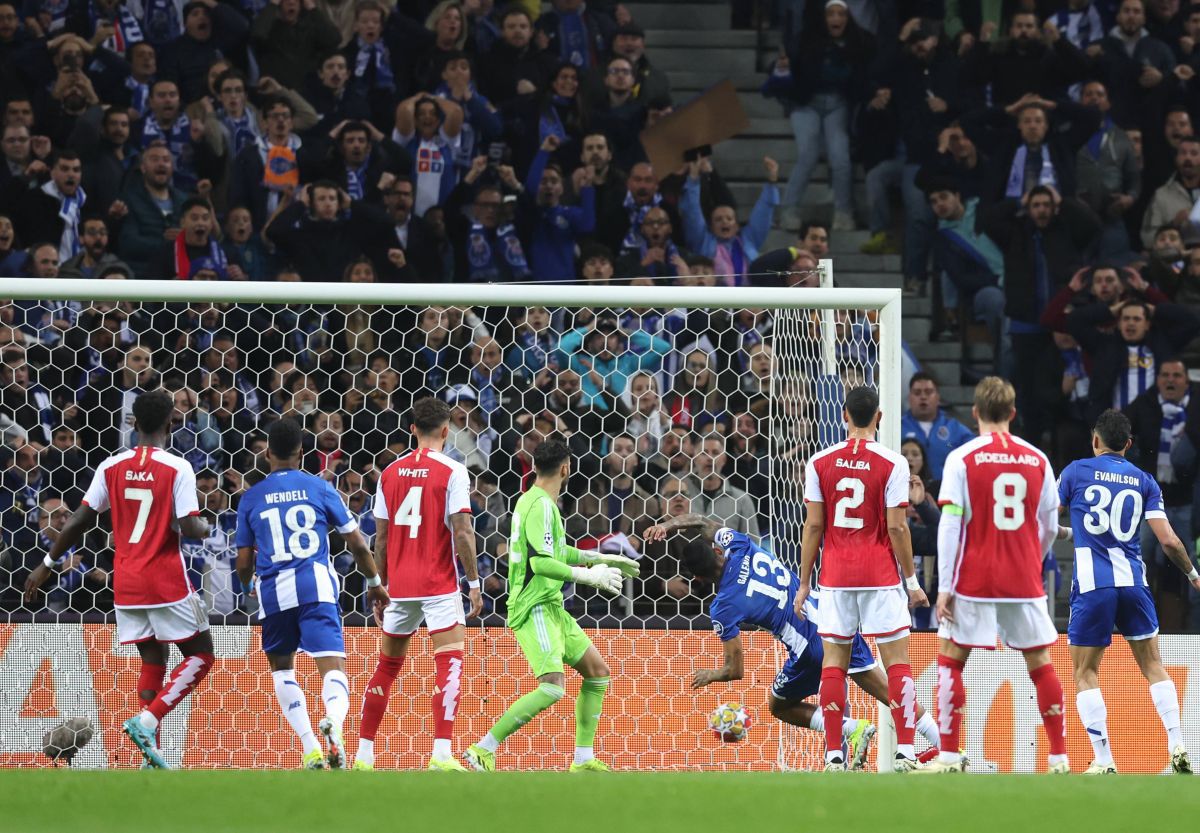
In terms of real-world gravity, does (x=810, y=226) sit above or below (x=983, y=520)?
above

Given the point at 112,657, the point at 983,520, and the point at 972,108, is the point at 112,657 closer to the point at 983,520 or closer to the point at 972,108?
the point at 983,520

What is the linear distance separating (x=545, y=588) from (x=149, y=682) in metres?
1.95

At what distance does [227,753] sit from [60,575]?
4.97 ft

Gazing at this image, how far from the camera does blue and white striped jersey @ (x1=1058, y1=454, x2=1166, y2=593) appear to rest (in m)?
8.42

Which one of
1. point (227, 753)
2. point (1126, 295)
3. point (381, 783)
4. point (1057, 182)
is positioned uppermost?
point (1057, 182)

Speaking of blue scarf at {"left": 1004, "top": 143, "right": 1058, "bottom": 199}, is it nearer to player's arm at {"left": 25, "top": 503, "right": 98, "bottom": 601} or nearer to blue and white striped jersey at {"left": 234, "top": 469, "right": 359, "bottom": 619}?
blue and white striped jersey at {"left": 234, "top": 469, "right": 359, "bottom": 619}

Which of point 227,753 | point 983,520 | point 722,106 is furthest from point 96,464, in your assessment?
point 722,106

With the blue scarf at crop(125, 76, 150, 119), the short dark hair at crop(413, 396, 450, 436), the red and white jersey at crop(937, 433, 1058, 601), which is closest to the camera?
the red and white jersey at crop(937, 433, 1058, 601)

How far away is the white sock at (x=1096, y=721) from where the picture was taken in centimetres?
828

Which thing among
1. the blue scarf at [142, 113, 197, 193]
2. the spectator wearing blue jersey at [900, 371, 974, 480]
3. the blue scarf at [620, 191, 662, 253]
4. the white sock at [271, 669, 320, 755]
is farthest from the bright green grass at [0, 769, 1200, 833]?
the blue scarf at [142, 113, 197, 193]

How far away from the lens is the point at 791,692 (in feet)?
28.8

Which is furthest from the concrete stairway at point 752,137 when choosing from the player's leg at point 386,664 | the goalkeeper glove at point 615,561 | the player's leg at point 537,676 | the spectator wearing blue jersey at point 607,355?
the player's leg at point 386,664

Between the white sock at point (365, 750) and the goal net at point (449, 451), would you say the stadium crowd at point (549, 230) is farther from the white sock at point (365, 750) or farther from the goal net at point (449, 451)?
the white sock at point (365, 750)

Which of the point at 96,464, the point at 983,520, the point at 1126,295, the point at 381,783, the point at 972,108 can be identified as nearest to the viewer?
the point at 381,783
